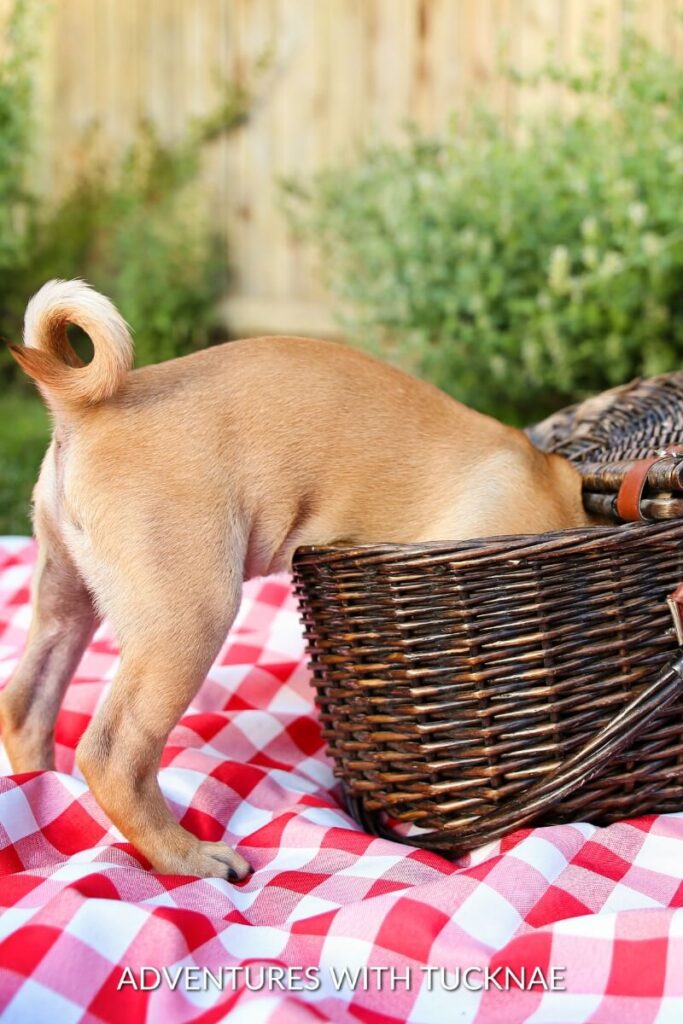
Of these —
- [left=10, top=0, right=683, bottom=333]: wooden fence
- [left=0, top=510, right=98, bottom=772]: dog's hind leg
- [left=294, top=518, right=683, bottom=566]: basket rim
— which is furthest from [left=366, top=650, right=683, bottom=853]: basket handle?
[left=10, top=0, right=683, bottom=333]: wooden fence

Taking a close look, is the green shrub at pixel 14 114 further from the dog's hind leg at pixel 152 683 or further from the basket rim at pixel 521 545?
the basket rim at pixel 521 545

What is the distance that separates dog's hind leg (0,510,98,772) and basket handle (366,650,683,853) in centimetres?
80

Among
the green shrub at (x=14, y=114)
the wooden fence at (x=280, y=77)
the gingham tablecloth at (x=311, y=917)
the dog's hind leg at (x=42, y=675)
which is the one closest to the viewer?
the gingham tablecloth at (x=311, y=917)

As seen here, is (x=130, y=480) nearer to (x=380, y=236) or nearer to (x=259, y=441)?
(x=259, y=441)

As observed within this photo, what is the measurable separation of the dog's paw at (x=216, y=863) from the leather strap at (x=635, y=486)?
780mm

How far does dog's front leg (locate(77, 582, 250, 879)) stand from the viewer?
5.48 feet

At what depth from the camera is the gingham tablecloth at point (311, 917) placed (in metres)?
1.30

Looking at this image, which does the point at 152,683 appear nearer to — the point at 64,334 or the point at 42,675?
the point at 42,675

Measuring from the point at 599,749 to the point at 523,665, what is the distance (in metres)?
0.16

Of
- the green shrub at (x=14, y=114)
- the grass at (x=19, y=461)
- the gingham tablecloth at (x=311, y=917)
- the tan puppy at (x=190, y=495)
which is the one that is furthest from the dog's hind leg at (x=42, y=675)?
the green shrub at (x=14, y=114)

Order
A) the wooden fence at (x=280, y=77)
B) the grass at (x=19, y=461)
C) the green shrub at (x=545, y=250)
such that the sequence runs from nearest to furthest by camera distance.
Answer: the green shrub at (x=545, y=250)
the grass at (x=19, y=461)
the wooden fence at (x=280, y=77)

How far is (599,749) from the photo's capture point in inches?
64.4

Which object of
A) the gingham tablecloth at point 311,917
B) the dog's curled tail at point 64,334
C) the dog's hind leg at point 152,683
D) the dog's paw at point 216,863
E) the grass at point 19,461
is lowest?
the grass at point 19,461

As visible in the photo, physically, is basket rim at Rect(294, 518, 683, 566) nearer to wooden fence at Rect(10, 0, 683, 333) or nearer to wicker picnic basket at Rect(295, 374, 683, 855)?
wicker picnic basket at Rect(295, 374, 683, 855)
